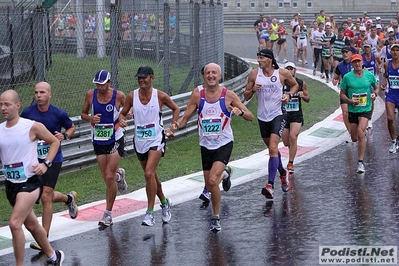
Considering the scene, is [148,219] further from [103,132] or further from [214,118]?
[214,118]

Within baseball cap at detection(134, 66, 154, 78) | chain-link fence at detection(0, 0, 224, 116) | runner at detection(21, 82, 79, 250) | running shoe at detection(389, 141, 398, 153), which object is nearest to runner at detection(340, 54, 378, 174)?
running shoe at detection(389, 141, 398, 153)

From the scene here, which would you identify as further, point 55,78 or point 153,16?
point 153,16

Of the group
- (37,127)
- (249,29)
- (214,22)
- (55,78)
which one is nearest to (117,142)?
(37,127)

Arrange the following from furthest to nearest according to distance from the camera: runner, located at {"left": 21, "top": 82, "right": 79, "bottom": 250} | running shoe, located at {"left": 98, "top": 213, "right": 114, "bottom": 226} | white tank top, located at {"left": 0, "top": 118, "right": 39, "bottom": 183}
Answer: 1. running shoe, located at {"left": 98, "top": 213, "right": 114, "bottom": 226}
2. runner, located at {"left": 21, "top": 82, "right": 79, "bottom": 250}
3. white tank top, located at {"left": 0, "top": 118, "right": 39, "bottom": 183}

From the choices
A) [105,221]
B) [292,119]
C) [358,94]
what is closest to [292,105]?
[292,119]

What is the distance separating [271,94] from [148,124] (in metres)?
2.31

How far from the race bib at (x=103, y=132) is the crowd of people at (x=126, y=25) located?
3.94m

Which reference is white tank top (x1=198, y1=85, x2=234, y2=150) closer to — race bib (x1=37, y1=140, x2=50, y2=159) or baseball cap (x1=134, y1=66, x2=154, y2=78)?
baseball cap (x1=134, y1=66, x2=154, y2=78)

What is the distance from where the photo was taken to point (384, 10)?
62.6m

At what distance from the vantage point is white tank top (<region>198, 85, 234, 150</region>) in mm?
10422

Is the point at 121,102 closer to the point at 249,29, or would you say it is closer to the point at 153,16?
the point at 153,16

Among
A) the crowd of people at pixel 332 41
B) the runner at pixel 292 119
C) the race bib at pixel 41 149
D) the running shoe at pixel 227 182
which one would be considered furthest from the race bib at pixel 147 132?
the crowd of people at pixel 332 41

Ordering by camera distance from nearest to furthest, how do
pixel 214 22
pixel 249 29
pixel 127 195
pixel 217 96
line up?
pixel 217 96
pixel 127 195
pixel 214 22
pixel 249 29

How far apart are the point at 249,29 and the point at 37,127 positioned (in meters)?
53.5
